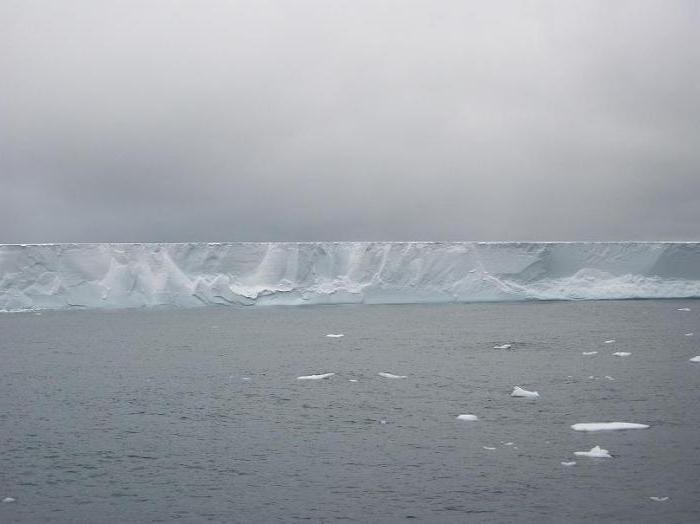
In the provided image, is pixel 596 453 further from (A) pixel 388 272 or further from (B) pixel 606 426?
(A) pixel 388 272

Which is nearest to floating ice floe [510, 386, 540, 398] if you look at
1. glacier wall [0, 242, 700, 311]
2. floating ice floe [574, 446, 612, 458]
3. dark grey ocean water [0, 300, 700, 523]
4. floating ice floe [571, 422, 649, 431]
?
dark grey ocean water [0, 300, 700, 523]

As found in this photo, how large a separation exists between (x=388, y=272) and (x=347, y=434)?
16954mm

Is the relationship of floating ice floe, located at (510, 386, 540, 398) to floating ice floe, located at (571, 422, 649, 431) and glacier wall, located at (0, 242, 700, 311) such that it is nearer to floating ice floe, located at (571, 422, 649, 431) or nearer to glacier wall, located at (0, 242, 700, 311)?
floating ice floe, located at (571, 422, 649, 431)

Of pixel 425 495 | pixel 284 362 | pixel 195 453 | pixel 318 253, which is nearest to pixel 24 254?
pixel 318 253

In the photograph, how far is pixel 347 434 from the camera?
7262 mm

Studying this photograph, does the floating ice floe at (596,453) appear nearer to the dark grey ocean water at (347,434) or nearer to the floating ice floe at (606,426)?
the dark grey ocean water at (347,434)

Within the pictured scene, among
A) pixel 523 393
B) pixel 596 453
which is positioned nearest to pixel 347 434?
pixel 596 453

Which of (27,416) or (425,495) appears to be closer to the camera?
(425,495)

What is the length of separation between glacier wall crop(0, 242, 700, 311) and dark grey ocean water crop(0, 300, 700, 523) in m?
7.43

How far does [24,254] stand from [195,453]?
56.0 ft

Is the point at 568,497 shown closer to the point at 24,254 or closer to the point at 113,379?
the point at 113,379

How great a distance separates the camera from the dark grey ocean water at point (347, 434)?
5.13m

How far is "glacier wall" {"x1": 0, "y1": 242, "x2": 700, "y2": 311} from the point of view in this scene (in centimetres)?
2306

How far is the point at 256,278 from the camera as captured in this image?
23.9 m
